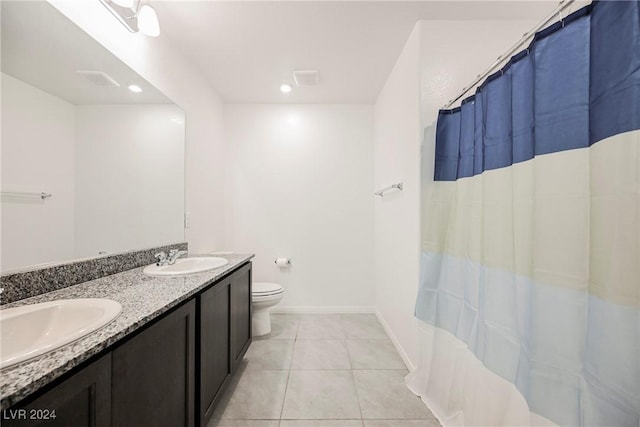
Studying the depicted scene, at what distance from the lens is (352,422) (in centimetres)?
137

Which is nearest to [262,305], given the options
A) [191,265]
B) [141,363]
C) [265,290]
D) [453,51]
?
[265,290]

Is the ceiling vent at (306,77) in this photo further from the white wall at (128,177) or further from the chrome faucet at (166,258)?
the chrome faucet at (166,258)

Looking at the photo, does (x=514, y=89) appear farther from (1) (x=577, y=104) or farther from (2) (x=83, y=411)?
(2) (x=83, y=411)

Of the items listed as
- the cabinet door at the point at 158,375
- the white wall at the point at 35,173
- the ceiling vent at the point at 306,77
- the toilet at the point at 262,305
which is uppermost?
the ceiling vent at the point at 306,77

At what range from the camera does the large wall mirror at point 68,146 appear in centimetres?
92

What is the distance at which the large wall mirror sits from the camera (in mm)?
917

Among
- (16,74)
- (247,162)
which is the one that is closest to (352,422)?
(16,74)

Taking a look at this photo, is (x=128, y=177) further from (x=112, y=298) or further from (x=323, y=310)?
(x=323, y=310)

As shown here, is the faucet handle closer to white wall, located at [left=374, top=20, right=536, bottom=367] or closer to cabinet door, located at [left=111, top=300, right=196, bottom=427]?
cabinet door, located at [left=111, top=300, right=196, bottom=427]

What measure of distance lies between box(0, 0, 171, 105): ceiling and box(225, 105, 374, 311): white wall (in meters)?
1.58

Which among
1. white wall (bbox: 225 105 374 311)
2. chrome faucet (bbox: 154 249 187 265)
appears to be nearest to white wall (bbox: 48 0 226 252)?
white wall (bbox: 225 105 374 311)

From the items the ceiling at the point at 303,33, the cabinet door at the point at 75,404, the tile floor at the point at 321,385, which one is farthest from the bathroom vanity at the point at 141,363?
the ceiling at the point at 303,33

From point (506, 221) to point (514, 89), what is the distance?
53cm

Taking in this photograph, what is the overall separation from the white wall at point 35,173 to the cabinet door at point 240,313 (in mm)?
840
